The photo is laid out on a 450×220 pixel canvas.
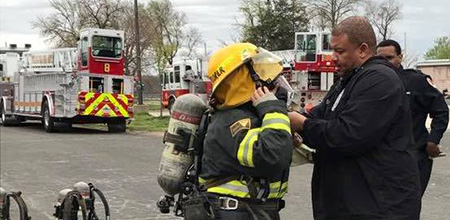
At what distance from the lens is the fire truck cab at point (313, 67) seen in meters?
24.5

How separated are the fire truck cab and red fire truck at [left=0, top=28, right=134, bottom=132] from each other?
24.8ft

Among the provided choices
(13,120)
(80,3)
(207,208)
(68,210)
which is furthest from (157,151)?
(80,3)

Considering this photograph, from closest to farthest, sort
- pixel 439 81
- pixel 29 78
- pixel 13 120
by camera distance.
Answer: pixel 29 78, pixel 13 120, pixel 439 81

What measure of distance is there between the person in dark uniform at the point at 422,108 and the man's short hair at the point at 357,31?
5.80 ft

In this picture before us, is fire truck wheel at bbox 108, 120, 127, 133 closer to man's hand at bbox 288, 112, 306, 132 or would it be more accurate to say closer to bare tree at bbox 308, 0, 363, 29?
man's hand at bbox 288, 112, 306, 132

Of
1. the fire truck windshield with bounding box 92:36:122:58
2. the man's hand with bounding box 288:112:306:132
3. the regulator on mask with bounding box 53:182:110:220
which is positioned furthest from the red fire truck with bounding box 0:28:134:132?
the man's hand with bounding box 288:112:306:132

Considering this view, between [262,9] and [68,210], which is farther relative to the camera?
[262,9]

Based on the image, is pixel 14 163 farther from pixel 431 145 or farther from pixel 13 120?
pixel 13 120

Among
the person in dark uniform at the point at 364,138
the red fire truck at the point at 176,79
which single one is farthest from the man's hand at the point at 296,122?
the red fire truck at the point at 176,79

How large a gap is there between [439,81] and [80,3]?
97.6ft

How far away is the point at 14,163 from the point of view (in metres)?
11.9

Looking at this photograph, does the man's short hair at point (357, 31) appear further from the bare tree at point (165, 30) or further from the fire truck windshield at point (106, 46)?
the bare tree at point (165, 30)

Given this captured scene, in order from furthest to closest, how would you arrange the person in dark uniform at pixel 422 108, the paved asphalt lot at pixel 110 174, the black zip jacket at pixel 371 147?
the paved asphalt lot at pixel 110 174 → the person in dark uniform at pixel 422 108 → the black zip jacket at pixel 371 147

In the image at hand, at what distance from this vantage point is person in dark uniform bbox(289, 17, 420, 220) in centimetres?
267
